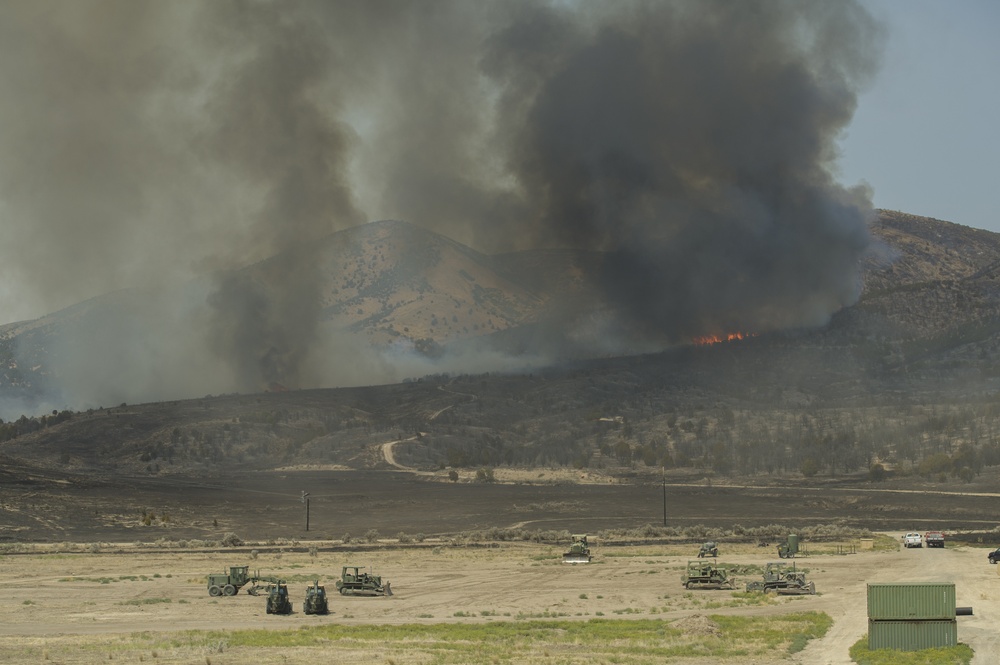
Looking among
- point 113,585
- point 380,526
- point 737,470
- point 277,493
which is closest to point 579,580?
point 113,585

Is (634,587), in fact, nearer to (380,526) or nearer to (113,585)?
(113,585)

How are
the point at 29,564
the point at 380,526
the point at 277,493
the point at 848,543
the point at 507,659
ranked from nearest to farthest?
the point at 507,659 < the point at 29,564 < the point at 848,543 < the point at 380,526 < the point at 277,493

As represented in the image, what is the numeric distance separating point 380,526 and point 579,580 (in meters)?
54.0

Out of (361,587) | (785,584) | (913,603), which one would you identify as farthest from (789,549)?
(913,603)

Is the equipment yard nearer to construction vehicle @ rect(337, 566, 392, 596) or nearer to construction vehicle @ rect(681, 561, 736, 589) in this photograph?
construction vehicle @ rect(337, 566, 392, 596)

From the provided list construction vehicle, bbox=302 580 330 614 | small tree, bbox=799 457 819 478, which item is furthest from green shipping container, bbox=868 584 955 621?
small tree, bbox=799 457 819 478

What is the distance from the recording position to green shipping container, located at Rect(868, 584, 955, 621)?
46500 millimetres

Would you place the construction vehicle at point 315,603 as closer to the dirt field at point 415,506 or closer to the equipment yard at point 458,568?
the equipment yard at point 458,568

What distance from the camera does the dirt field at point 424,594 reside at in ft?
161

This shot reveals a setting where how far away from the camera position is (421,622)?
57500mm

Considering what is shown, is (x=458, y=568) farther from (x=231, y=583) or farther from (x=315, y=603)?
(x=315, y=603)

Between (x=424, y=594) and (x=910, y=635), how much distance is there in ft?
99.4

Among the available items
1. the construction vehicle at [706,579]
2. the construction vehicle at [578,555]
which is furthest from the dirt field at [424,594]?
the construction vehicle at [578,555]

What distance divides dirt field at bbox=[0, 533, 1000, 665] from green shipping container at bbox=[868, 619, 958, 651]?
129 centimetres
